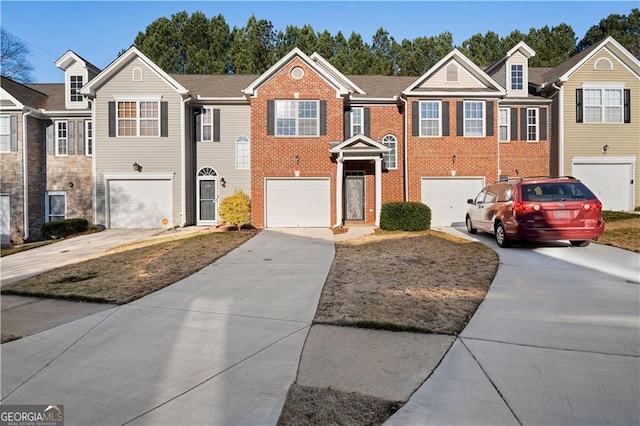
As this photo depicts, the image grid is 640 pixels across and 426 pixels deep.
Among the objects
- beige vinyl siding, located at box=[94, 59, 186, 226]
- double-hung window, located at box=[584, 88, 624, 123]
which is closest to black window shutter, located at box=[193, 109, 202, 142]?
beige vinyl siding, located at box=[94, 59, 186, 226]

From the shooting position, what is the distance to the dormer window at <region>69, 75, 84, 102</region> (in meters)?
18.6

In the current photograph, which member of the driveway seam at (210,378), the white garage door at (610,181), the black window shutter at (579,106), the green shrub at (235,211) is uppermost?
the black window shutter at (579,106)

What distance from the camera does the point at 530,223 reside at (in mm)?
8859

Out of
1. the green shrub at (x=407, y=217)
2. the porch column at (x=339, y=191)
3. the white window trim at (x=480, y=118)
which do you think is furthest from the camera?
the white window trim at (x=480, y=118)

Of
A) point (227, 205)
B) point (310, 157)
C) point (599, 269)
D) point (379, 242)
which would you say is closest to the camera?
point (599, 269)

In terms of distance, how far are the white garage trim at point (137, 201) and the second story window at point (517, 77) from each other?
17.3 m

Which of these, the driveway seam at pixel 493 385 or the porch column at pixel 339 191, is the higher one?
the porch column at pixel 339 191

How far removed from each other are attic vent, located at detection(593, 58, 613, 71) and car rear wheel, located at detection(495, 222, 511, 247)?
527 inches

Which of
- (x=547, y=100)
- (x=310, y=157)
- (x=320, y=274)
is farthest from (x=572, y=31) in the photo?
(x=320, y=274)

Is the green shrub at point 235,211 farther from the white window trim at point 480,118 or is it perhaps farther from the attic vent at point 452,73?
the attic vent at point 452,73

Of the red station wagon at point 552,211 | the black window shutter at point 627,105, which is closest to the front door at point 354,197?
the red station wagon at point 552,211

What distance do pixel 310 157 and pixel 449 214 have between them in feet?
22.5

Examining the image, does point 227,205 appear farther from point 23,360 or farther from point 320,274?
point 23,360

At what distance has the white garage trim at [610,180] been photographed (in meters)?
17.7
